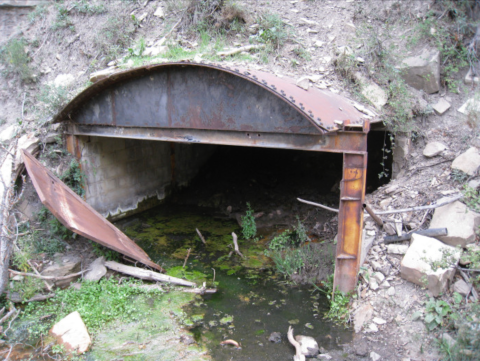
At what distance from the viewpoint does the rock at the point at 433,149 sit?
272 inches

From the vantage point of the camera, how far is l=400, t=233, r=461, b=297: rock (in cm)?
490

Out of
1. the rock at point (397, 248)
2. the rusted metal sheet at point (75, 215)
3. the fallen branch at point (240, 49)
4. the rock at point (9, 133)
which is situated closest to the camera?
the rock at point (397, 248)

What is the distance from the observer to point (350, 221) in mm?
5395

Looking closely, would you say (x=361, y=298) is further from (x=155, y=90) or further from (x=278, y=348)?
(x=155, y=90)

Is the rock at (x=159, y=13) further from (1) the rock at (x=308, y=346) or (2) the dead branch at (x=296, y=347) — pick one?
(1) the rock at (x=308, y=346)

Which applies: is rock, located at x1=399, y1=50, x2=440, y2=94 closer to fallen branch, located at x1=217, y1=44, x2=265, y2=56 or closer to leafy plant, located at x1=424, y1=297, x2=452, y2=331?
fallen branch, located at x1=217, y1=44, x2=265, y2=56

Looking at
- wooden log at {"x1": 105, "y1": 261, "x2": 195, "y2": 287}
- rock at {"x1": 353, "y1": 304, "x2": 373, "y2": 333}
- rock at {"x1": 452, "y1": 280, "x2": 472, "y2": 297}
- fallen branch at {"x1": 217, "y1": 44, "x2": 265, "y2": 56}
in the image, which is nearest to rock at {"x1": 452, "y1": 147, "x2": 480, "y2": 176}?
rock at {"x1": 452, "y1": 280, "x2": 472, "y2": 297}

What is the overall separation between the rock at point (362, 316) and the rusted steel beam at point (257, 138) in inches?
88.1

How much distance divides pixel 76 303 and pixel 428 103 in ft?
25.4

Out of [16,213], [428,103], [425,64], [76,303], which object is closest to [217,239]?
[76,303]

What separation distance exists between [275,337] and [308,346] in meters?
0.53

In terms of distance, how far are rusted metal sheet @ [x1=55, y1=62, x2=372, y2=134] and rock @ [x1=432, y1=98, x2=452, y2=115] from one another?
2.22 m

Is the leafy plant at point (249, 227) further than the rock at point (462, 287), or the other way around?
the leafy plant at point (249, 227)

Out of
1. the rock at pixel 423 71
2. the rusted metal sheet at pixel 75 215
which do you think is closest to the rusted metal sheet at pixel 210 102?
the rusted metal sheet at pixel 75 215
